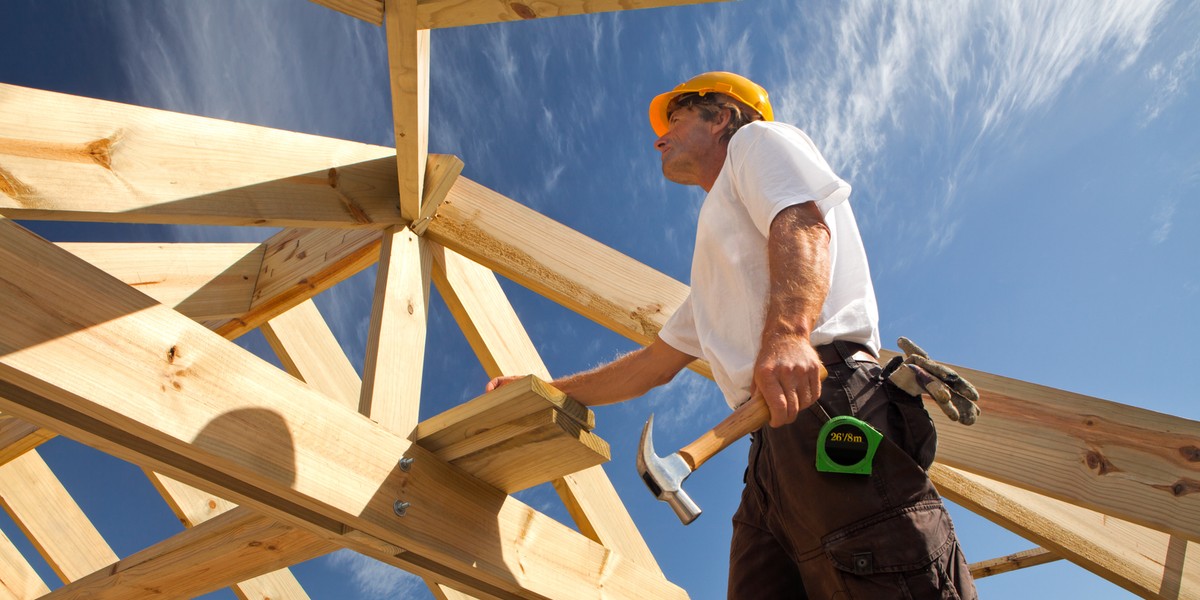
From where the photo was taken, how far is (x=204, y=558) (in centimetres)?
210

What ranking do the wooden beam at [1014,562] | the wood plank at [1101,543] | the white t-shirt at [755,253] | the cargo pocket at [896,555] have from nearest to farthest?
the cargo pocket at [896,555]
the white t-shirt at [755,253]
the wood plank at [1101,543]
the wooden beam at [1014,562]

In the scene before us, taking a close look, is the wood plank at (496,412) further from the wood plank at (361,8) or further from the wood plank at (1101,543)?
the wood plank at (1101,543)

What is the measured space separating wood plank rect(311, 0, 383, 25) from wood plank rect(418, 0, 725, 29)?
76mm

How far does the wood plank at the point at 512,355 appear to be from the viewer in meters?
2.49

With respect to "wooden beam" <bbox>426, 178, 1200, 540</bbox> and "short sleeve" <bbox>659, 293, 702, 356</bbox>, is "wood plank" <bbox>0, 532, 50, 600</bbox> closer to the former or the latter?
"short sleeve" <bbox>659, 293, 702, 356</bbox>

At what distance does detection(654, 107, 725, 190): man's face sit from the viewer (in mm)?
1837

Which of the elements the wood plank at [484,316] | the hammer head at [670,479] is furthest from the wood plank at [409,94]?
the hammer head at [670,479]

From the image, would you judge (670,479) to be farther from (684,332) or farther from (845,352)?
(684,332)

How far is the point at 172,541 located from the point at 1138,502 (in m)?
2.32

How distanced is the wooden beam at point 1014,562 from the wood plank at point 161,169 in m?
2.82

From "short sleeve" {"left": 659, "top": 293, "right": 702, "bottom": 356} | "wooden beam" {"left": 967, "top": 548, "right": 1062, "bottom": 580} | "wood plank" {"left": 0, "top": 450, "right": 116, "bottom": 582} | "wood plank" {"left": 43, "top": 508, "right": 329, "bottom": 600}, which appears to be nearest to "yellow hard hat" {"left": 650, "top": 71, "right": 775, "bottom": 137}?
"short sleeve" {"left": 659, "top": 293, "right": 702, "bottom": 356}

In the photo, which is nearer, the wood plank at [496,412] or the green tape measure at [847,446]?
the green tape measure at [847,446]

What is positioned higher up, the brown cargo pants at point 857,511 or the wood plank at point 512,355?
the wood plank at point 512,355

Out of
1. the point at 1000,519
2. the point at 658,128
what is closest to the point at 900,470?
the point at 1000,519
